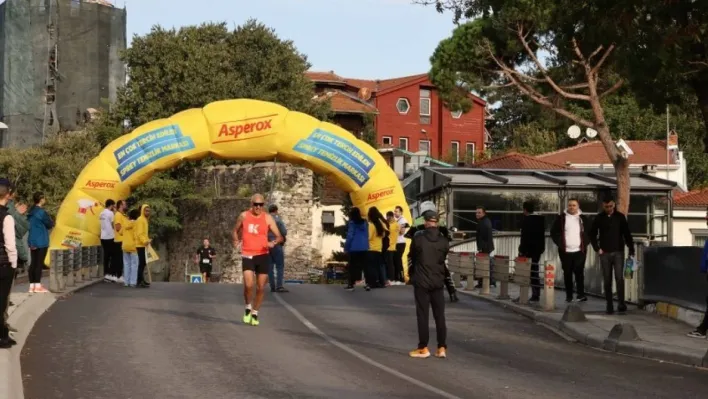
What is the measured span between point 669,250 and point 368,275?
28.5 feet

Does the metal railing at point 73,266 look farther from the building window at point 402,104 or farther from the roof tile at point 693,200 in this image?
the building window at point 402,104

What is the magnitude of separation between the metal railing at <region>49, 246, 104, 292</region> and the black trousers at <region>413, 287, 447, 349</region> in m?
9.86

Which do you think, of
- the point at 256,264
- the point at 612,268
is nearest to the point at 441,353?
the point at 256,264

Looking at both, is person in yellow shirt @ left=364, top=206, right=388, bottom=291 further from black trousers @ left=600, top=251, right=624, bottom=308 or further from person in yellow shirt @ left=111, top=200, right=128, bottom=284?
black trousers @ left=600, top=251, right=624, bottom=308

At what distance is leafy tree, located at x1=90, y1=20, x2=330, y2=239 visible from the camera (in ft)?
196

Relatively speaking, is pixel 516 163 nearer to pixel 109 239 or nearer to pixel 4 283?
pixel 109 239

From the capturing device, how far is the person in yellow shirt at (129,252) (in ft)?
80.5

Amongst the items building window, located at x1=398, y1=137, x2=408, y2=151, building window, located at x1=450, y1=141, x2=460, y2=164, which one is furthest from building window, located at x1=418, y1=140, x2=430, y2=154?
building window, located at x1=450, y1=141, x2=460, y2=164

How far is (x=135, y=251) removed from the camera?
2486cm

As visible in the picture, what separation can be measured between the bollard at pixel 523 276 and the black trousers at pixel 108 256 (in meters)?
9.57

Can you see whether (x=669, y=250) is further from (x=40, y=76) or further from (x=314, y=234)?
(x=40, y=76)

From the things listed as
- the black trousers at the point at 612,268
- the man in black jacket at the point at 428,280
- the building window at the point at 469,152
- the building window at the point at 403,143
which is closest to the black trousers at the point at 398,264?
the black trousers at the point at 612,268

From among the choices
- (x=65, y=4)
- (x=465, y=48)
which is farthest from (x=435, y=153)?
(x=465, y=48)

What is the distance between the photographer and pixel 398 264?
92.8 feet
